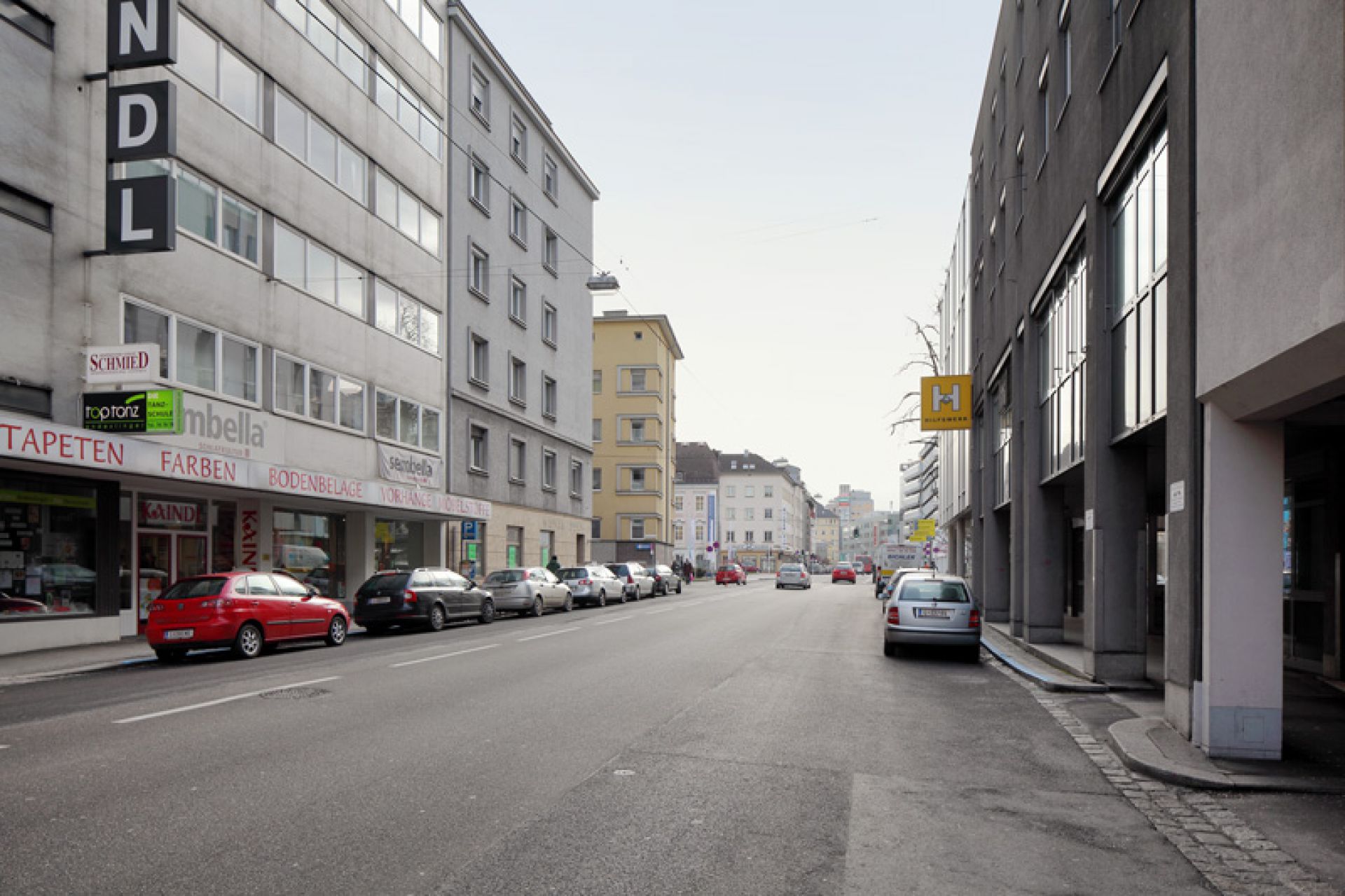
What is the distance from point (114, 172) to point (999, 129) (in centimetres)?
1958

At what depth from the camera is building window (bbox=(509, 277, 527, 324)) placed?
39219 mm

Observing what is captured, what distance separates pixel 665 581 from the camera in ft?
155

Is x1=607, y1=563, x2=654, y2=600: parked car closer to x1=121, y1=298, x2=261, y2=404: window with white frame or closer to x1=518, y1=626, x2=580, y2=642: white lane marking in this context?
x1=518, y1=626, x2=580, y2=642: white lane marking

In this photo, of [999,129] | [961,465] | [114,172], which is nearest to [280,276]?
[114,172]

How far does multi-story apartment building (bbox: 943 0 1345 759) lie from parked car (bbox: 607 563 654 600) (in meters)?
21.4

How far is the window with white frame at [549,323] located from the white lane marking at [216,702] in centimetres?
3105

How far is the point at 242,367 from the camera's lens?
73.3ft

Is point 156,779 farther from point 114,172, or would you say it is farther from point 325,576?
point 325,576

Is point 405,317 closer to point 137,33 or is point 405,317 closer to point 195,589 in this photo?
point 137,33

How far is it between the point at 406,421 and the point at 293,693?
1927cm

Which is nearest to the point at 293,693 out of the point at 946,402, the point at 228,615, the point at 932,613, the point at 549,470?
the point at 228,615

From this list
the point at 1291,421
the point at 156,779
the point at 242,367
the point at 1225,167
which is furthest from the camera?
the point at 242,367

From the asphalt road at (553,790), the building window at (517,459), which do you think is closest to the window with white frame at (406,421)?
the building window at (517,459)

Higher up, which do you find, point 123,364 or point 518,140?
point 518,140
